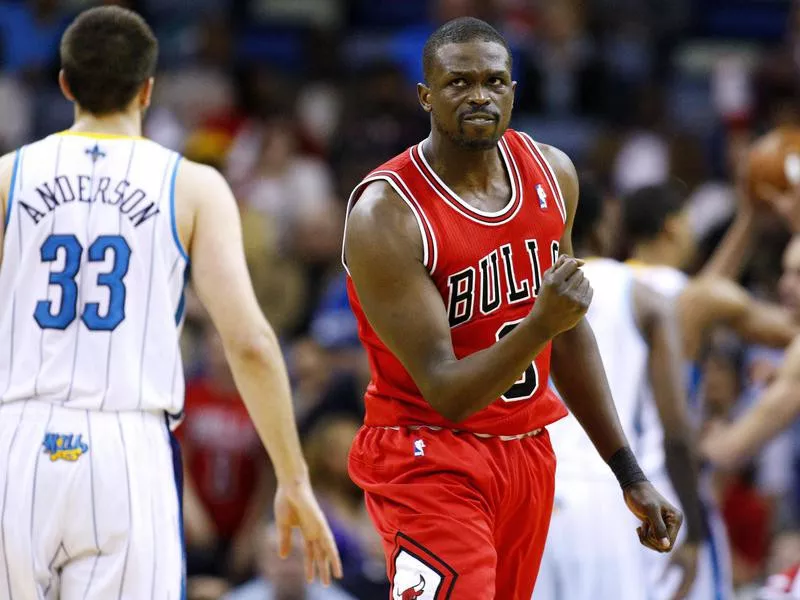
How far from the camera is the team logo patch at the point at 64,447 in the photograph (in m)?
4.56

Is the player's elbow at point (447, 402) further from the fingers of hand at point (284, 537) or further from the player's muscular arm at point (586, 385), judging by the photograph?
the fingers of hand at point (284, 537)

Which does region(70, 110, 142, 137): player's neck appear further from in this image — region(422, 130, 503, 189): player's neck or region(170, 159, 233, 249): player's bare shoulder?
region(422, 130, 503, 189): player's neck

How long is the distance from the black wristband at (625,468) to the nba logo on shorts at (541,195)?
82 centimetres

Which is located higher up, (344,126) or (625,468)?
(344,126)

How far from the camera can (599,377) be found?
4703mm

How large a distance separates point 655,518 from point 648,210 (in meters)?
2.71

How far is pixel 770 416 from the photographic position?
6.73 meters

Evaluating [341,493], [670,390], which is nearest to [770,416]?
[670,390]

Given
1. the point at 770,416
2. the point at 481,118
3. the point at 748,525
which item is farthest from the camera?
the point at 748,525

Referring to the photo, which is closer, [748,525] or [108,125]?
[108,125]

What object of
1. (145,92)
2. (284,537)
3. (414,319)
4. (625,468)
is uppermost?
(145,92)

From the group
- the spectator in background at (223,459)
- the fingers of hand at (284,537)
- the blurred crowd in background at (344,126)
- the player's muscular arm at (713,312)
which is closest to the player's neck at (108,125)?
the fingers of hand at (284,537)

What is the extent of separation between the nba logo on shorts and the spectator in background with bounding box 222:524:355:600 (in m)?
3.65

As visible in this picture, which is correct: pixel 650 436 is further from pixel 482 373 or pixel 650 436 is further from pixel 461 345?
pixel 482 373
